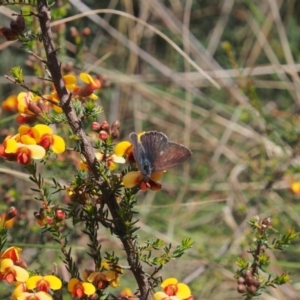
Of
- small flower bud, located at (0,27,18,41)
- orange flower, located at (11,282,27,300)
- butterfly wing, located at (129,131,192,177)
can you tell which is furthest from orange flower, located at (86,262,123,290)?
small flower bud, located at (0,27,18,41)

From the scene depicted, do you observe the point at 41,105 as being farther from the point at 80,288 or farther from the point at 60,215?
the point at 80,288

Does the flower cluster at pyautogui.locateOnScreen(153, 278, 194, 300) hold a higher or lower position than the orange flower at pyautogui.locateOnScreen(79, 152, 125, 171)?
lower

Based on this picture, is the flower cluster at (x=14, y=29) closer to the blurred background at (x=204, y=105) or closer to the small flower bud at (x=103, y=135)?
the small flower bud at (x=103, y=135)

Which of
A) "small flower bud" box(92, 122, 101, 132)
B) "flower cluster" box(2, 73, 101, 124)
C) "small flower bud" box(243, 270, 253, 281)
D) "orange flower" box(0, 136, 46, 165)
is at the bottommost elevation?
"small flower bud" box(243, 270, 253, 281)

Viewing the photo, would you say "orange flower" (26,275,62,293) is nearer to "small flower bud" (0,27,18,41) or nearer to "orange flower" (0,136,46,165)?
"orange flower" (0,136,46,165)

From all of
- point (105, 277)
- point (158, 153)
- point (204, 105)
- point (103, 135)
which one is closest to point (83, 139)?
point (103, 135)

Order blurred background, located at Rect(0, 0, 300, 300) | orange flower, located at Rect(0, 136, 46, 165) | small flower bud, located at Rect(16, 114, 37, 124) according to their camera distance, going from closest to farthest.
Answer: orange flower, located at Rect(0, 136, 46, 165) < small flower bud, located at Rect(16, 114, 37, 124) < blurred background, located at Rect(0, 0, 300, 300)
